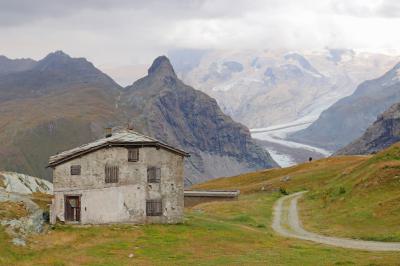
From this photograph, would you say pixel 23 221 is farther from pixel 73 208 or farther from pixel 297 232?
pixel 297 232

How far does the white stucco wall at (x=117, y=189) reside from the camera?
65.4 meters

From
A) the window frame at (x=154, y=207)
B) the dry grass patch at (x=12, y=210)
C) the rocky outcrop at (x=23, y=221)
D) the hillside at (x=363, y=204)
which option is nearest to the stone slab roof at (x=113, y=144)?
the rocky outcrop at (x=23, y=221)

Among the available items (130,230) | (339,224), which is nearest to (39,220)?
(130,230)

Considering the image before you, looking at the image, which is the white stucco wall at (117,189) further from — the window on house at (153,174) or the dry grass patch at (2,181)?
the dry grass patch at (2,181)

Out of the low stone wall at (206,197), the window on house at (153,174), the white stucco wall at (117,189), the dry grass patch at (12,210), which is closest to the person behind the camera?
the dry grass patch at (12,210)

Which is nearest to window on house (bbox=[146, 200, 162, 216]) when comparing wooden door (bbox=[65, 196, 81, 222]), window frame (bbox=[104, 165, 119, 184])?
window frame (bbox=[104, 165, 119, 184])

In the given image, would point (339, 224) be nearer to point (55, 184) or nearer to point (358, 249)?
point (358, 249)

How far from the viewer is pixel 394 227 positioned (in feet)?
214

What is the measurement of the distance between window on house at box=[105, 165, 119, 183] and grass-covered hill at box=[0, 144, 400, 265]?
18.0 feet

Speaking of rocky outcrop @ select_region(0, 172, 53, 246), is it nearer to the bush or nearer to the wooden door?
the wooden door

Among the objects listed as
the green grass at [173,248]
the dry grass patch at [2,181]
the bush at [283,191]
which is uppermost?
the dry grass patch at [2,181]

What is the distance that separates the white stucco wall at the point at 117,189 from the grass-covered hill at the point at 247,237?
223 cm

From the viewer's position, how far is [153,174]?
224ft

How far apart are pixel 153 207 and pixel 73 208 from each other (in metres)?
8.63
